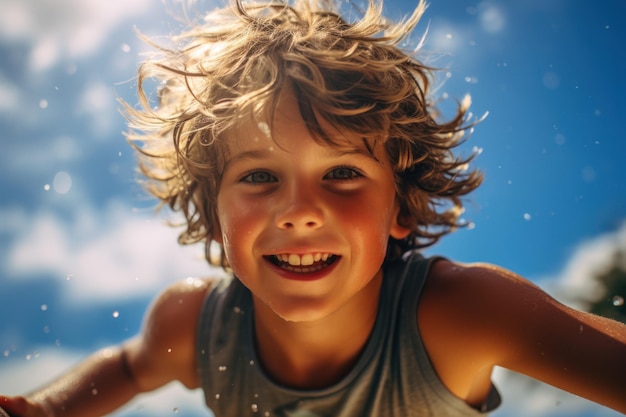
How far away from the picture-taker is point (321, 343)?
250 cm

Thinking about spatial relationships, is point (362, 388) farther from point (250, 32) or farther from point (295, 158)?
point (250, 32)

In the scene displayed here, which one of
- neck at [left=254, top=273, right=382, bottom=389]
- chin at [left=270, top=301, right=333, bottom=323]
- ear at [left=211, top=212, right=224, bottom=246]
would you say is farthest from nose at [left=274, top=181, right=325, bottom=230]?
ear at [left=211, top=212, right=224, bottom=246]

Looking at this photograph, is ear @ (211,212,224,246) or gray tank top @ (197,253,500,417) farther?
ear @ (211,212,224,246)

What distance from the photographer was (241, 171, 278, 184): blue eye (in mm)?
2123

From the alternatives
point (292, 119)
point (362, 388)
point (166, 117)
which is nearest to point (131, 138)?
point (166, 117)

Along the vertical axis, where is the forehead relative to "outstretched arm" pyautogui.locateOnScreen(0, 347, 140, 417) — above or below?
above

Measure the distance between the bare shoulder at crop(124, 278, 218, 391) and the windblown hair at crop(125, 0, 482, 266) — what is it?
1.10ft

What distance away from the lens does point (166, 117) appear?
2.62 metres

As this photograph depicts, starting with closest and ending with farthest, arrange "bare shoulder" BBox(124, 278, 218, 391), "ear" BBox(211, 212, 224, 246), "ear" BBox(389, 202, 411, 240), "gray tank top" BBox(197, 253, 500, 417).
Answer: "gray tank top" BBox(197, 253, 500, 417) < "ear" BBox(389, 202, 411, 240) < "ear" BBox(211, 212, 224, 246) < "bare shoulder" BBox(124, 278, 218, 391)

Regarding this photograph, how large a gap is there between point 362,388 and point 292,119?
1164mm

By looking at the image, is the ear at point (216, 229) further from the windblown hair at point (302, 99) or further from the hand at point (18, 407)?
the hand at point (18, 407)

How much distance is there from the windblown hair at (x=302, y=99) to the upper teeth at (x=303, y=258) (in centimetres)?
40

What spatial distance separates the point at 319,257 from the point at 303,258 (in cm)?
6

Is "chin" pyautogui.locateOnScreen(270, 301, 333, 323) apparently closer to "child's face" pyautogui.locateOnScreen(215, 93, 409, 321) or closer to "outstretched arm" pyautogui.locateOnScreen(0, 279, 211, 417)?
"child's face" pyautogui.locateOnScreen(215, 93, 409, 321)
